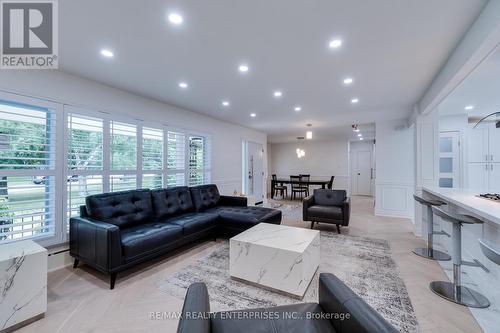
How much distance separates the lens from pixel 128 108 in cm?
365

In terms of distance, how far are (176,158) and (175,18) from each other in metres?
3.01

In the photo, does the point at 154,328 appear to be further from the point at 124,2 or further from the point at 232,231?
the point at 124,2

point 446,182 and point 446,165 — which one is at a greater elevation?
point 446,165

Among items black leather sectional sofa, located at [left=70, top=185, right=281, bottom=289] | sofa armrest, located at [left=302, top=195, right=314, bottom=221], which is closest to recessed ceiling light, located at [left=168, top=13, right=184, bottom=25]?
black leather sectional sofa, located at [left=70, top=185, right=281, bottom=289]

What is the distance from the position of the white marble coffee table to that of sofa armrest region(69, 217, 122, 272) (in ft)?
4.17

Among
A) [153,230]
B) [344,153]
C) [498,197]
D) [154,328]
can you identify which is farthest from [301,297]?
[344,153]

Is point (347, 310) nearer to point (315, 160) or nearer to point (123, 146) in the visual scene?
point (123, 146)

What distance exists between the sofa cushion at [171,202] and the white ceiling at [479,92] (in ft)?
14.0

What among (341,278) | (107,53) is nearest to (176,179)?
(107,53)

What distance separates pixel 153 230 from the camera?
9.41 ft

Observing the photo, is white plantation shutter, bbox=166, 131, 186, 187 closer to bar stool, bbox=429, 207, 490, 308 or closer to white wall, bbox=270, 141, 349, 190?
bar stool, bbox=429, 207, 490, 308

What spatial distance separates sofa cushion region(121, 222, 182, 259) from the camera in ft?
8.12

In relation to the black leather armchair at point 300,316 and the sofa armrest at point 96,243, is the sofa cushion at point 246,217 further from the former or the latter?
the black leather armchair at point 300,316

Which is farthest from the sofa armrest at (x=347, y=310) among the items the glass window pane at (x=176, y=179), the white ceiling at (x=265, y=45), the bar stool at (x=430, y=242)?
the glass window pane at (x=176, y=179)
